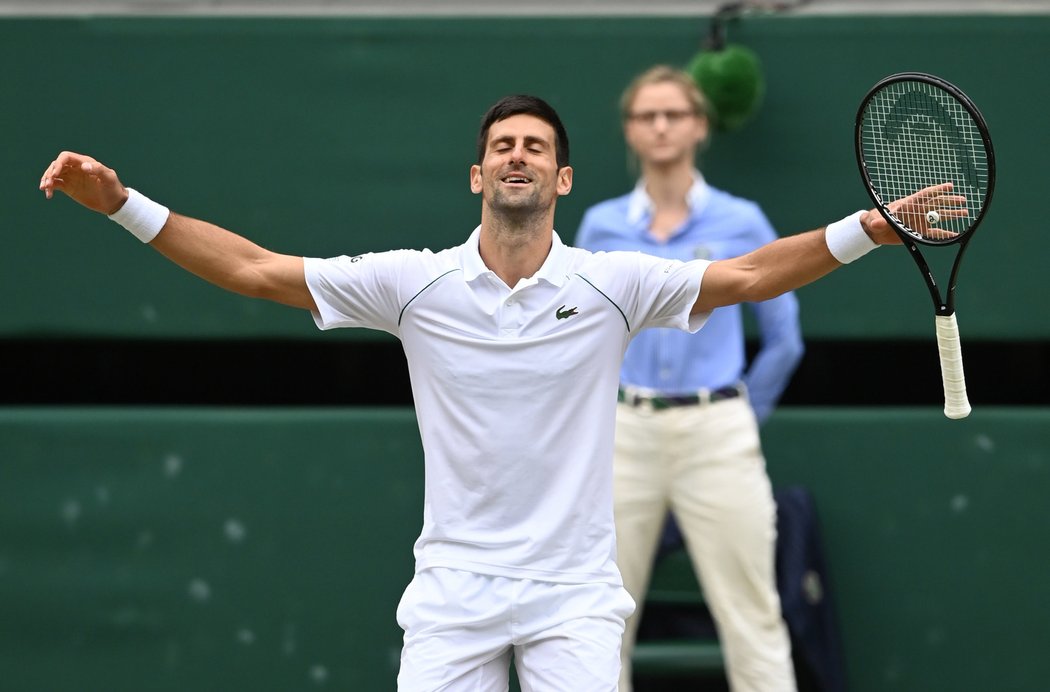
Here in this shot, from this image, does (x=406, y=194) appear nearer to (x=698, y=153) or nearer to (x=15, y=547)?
(x=698, y=153)

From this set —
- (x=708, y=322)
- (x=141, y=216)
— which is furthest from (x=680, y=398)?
(x=141, y=216)

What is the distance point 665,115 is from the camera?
15.5 feet

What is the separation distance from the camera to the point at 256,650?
5297 millimetres

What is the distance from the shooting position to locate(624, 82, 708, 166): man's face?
4734 mm

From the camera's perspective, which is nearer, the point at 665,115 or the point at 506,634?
the point at 506,634

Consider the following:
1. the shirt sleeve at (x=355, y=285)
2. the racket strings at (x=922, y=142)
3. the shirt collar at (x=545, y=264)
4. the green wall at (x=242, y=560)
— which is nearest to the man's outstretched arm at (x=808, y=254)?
the shirt collar at (x=545, y=264)

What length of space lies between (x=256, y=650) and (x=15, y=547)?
912 millimetres

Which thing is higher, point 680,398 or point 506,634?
point 680,398

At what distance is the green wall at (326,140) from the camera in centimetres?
526

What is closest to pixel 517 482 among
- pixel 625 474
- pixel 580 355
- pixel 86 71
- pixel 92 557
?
pixel 580 355

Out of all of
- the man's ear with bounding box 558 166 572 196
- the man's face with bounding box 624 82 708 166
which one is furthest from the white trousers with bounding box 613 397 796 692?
the man's ear with bounding box 558 166 572 196

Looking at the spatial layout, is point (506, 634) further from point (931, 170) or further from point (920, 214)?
point (931, 170)

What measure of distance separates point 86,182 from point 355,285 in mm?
631

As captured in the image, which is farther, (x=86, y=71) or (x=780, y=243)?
(x=86, y=71)
